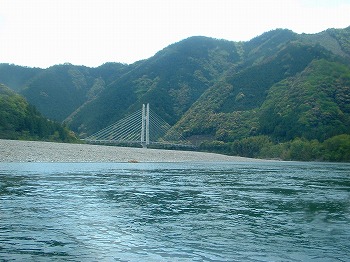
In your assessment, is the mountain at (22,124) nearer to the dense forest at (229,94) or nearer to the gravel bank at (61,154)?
the gravel bank at (61,154)

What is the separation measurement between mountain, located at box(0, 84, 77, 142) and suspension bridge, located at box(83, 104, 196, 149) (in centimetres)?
1349

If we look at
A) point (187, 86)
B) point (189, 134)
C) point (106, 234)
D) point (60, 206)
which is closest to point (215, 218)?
point (106, 234)

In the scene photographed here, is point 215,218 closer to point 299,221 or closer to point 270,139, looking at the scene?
point 299,221

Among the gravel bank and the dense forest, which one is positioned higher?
the dense forest

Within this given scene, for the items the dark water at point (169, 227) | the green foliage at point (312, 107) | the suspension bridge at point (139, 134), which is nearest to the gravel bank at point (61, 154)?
the dark water at point (169, 227)

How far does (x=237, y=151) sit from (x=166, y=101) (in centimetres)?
5425

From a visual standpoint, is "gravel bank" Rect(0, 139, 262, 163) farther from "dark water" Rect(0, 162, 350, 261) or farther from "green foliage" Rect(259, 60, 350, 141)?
"green foliage" Rect(259, 60, 350, 141)

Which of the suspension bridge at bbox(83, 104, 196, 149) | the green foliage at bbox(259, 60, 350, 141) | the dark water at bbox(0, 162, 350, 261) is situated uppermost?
the green foliage at bbox(259, 60, 350, 141)

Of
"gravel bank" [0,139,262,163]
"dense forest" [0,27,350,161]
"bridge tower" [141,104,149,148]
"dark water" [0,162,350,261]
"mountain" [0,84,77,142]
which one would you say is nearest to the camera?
"dark water" [0,162,350,261]

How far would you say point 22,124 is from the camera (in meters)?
67.6

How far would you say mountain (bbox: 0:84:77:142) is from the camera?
2527 inches

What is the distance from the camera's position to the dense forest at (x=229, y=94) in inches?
3844

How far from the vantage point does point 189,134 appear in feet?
390

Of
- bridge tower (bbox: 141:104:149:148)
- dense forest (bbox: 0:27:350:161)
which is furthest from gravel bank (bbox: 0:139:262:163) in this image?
dense forest (bbox: 0:27:350:161)
